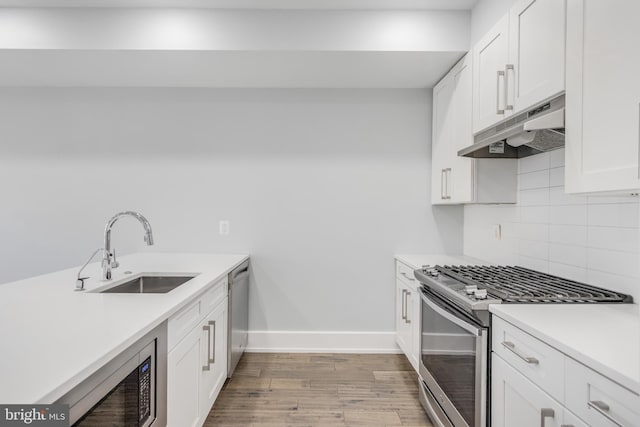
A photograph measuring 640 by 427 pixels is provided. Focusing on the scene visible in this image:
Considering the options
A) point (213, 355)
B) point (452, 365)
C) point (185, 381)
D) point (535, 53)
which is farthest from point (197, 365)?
point (535, 53)

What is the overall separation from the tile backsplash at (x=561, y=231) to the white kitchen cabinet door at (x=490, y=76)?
391 millimetres

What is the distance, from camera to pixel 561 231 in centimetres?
184

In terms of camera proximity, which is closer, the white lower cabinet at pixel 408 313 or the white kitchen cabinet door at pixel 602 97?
the white kitchen cabinet door at pixel 602 97

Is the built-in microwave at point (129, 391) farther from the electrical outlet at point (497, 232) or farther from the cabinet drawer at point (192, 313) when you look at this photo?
the electrical outlet at point (497, 232)

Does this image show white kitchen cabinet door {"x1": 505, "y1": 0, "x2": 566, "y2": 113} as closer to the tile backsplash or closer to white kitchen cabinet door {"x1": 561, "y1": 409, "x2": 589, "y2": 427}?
the tile backsplash

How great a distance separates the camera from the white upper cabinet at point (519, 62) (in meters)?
1.43

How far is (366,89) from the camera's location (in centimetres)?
300

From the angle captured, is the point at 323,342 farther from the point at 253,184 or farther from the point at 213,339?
the point at 253,184

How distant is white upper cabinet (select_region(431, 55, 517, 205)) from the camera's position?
2246mm

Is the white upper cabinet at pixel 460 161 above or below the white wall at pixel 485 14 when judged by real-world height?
below

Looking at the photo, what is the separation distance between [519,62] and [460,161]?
0.82 meters

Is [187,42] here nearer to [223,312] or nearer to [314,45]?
[314,45]

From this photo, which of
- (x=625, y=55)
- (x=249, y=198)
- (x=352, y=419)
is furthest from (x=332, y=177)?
(x=625, y=55)

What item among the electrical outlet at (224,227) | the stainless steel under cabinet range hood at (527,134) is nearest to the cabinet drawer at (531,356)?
the stainless steel under cabinet range hood at (527,134)
